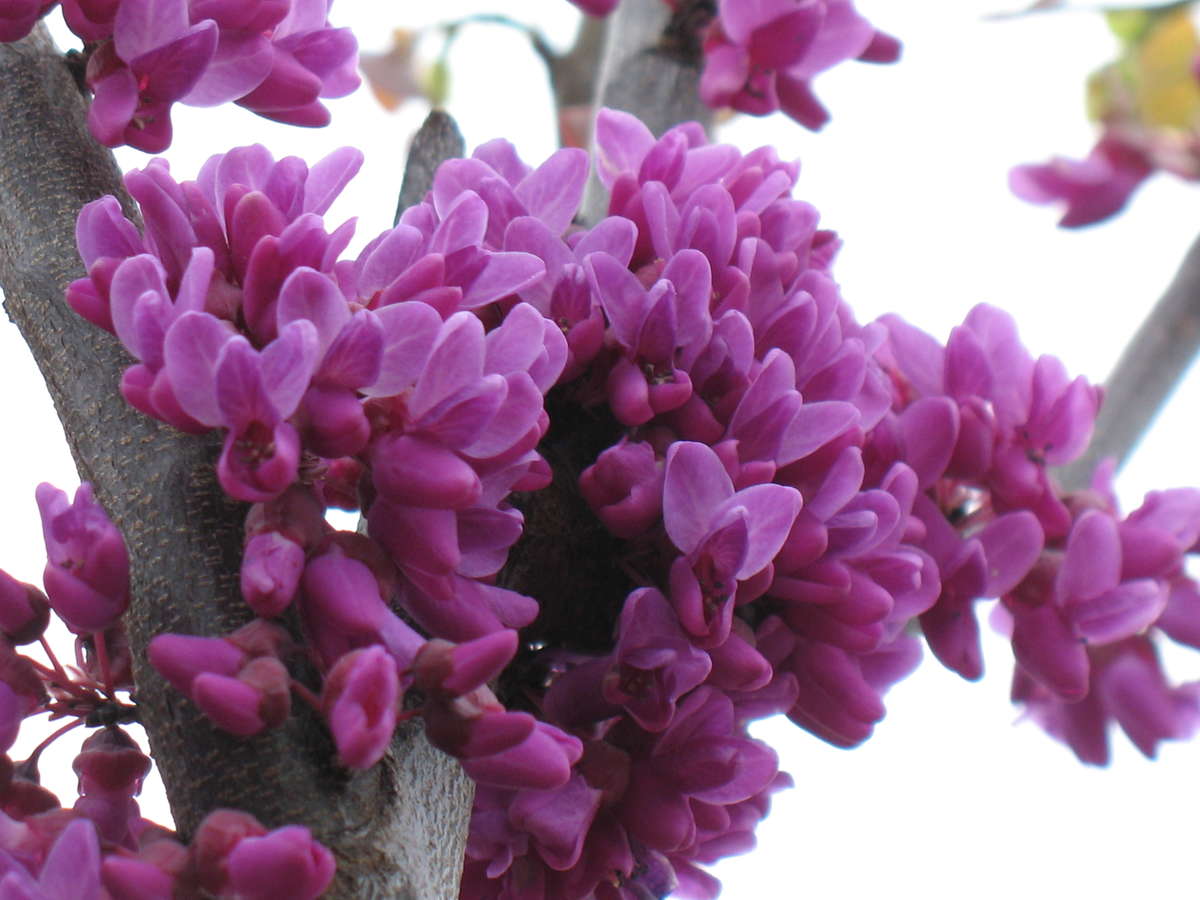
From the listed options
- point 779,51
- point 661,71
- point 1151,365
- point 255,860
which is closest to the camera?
point 255,860

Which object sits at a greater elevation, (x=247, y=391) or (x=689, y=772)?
(x=247, y=391)

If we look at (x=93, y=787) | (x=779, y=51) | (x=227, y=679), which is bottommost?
(x=93, y=787)

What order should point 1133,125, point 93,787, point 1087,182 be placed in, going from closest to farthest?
point 93,787 → point 1087,182 → point 1133,125

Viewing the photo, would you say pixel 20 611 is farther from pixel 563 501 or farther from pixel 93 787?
pixel 563 501

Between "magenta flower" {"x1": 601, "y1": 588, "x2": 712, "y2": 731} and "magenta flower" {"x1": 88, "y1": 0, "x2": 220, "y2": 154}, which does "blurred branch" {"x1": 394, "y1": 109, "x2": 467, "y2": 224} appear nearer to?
"magenta flower" {"x1": 88, "y1": 0, "x2": 220, "y2": 154}

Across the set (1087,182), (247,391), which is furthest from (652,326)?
(1087,182)

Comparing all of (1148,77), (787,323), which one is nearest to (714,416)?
(787,323)

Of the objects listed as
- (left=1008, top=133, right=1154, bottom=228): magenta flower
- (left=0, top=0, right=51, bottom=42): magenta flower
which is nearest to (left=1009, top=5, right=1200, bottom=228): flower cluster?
(left=1008, top=133, right=1154, bottom=228): magenta flower
